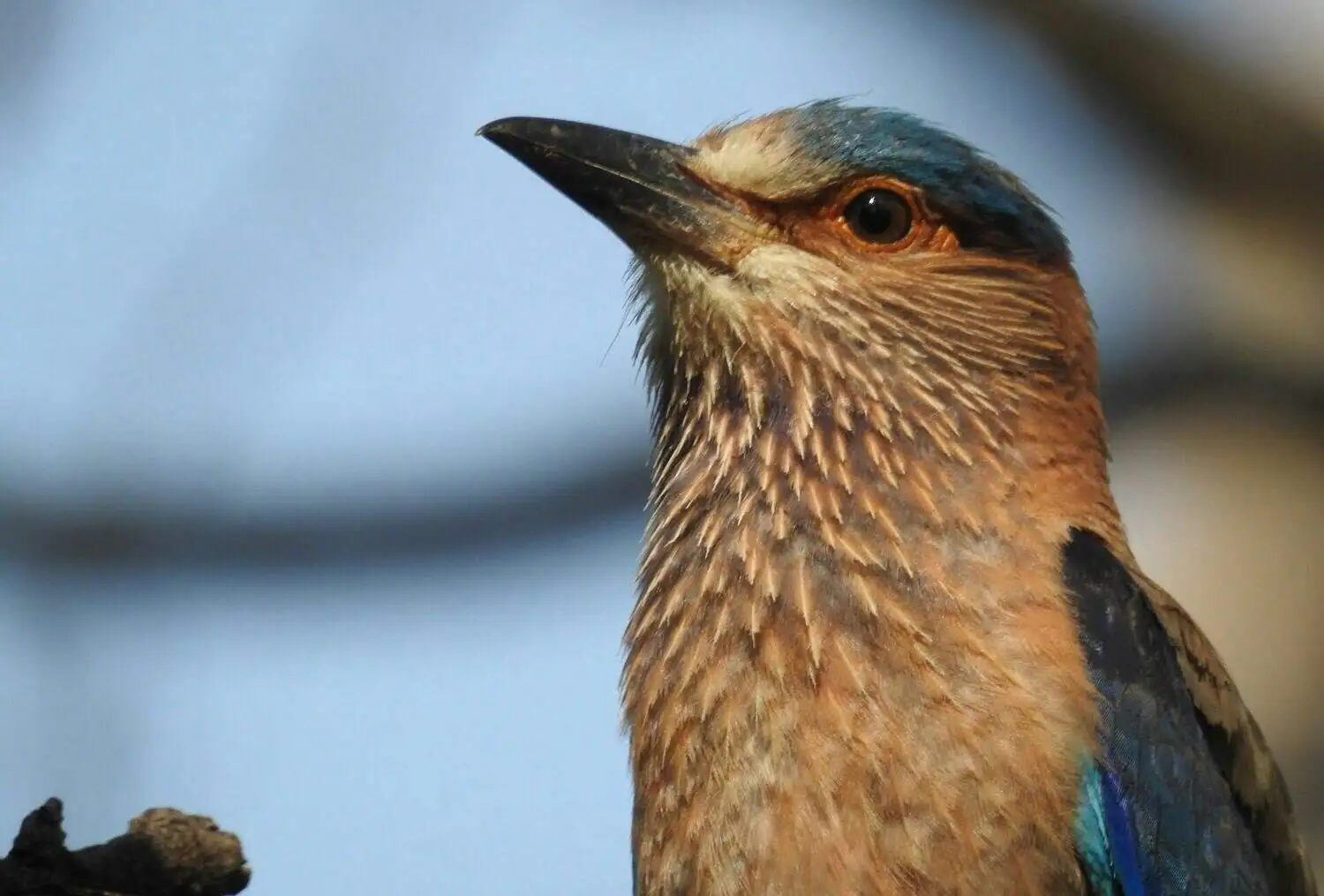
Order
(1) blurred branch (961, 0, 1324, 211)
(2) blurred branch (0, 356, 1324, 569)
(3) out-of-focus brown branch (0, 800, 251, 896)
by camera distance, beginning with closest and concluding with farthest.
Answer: (3) out-of-focus brown branch (0, 800, 251, 896) → (1) blurred branch (961, 0, 1324, 211) → (2) blurred branch (0, 356, 1324, 569)

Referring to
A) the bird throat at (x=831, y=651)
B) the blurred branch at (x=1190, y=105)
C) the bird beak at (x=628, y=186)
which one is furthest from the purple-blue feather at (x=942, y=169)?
the blurred branch at (x=1190, y=105)

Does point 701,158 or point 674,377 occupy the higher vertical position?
point 701,158

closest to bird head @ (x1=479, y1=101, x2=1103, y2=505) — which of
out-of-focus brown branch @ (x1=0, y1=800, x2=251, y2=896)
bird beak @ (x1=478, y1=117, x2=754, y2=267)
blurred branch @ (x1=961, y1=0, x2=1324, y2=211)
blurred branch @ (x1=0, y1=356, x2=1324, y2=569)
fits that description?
bird beak @ (x1=478, y1=117, x2=754, y2=267)

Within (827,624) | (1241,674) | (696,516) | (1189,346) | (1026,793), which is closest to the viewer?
(1026,793)

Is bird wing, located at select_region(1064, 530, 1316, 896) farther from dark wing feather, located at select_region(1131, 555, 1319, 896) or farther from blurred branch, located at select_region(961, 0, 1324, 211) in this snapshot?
blurred branch, located at select_region(961, 0, 1324, 211)

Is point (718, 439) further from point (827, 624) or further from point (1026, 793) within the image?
point (1026, 793)

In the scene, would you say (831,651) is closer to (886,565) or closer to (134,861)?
(886,565)

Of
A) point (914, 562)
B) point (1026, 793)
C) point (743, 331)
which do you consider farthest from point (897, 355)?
point (1026, 793)
